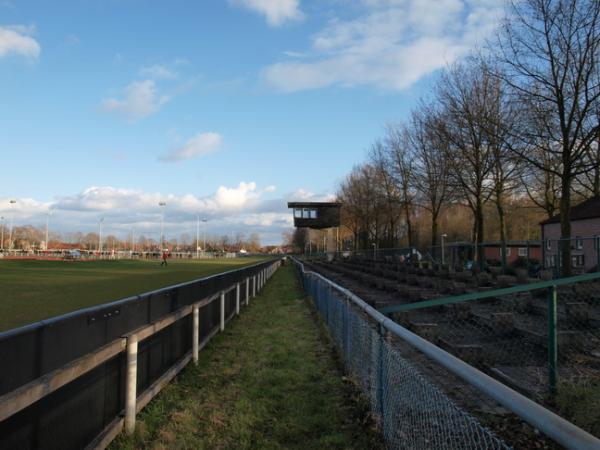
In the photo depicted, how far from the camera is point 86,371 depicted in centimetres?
355

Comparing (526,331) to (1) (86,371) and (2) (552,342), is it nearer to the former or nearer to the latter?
(2) (552,342)

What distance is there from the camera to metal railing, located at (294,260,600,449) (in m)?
1.78

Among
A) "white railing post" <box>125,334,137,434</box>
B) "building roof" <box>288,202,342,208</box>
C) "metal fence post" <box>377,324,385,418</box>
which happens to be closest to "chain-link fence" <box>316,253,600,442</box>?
"metal fence post" <box>377,324,385,418</box>

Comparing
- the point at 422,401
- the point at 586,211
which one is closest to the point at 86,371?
the point at 422,401

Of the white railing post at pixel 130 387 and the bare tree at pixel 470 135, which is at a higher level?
the bare tree at pixel 470 135

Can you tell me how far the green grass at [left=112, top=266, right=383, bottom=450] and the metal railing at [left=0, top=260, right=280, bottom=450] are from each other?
0.30 meters

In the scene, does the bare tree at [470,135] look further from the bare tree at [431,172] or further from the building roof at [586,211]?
the building roof at [586,211]

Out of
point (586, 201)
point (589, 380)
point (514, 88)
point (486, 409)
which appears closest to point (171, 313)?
point (486, 409)

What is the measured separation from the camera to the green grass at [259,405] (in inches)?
169

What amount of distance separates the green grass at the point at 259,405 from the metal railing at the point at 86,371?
296 mm

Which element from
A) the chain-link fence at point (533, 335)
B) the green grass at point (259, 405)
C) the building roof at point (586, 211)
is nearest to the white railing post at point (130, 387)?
the green grass at point (259, 405)

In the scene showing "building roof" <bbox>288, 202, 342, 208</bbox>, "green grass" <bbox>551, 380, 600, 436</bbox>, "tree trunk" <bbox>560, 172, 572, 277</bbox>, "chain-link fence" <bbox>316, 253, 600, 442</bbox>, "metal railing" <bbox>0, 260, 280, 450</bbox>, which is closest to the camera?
"metal railing" <bbox>0, 260, 280, 450</bbox>

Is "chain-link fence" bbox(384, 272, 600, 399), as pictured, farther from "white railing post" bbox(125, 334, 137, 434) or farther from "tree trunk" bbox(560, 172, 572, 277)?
"white railing post" bbox(125, 334, 137, 434)

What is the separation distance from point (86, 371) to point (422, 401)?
8.20 ft
